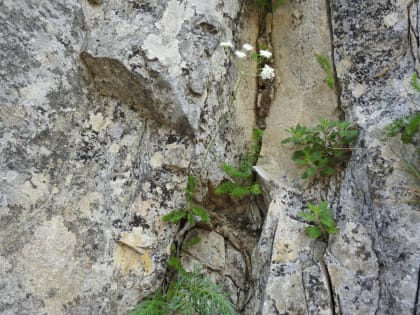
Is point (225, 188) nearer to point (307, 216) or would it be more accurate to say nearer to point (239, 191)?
point (239, 191)

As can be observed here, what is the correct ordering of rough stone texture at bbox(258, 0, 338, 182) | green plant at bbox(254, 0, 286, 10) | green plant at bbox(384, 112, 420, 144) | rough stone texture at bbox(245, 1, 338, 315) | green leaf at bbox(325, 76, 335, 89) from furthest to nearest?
1. green plant at bbox(254, 0, 286, 10)
2. rough stone texture at bbox(258, 0, 338, 182)
3. green leaf at bbox(325, 76, 335, 89)
4. rough stone texture at bbox(245, 1, 338, 315)
5. green plant at bbox(384, 112, 420, 144)

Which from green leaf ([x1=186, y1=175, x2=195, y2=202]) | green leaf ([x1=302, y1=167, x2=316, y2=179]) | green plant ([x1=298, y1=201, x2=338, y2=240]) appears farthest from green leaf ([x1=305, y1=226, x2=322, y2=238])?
green leaf ([x1=186, y1=175, x2=195, y2=202])

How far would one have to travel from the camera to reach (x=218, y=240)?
337 cm

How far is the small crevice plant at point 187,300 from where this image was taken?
9.22 feet

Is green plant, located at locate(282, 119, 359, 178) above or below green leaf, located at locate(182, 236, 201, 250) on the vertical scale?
above

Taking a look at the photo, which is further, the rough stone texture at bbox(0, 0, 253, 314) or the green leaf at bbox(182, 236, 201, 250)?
the green leaf at bbox(182, 236, 201, 250)

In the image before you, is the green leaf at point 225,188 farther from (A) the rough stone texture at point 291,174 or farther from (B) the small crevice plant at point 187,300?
(B) the small crevice plant at point 187,300

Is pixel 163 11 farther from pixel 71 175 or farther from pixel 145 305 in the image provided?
pixel 145 305

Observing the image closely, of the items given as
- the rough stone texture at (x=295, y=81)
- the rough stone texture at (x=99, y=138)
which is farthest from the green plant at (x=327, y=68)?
the rough stone texture at (x=99, y=138)

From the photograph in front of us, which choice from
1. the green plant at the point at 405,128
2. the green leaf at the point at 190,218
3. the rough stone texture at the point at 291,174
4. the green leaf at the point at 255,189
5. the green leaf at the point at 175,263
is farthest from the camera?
the green leaf at the point at 255,189

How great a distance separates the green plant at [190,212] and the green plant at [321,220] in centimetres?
80

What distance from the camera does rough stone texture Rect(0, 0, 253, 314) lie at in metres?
2.69

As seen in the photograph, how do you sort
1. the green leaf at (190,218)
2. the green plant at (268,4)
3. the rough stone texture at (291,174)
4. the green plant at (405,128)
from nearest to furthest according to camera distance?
the green plant at (405,128) → the rough stone texture at (291,174) → the green leaf at (190,218) → the green plant at (268,4)

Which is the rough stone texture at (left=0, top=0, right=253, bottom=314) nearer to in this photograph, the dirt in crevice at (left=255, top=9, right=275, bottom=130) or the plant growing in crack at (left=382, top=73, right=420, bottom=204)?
the dirt in crevice at (left=255, top=9, right=275, bottom=130)
